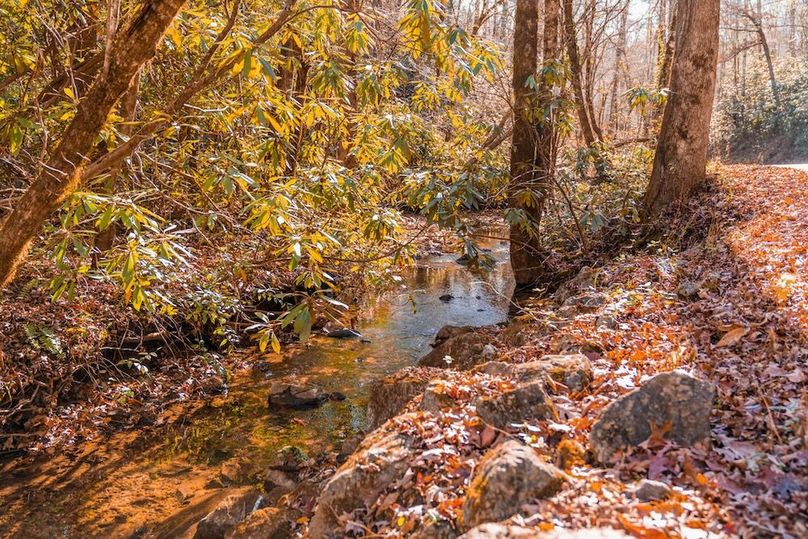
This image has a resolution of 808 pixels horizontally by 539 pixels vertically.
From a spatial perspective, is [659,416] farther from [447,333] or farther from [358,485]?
[447,333]

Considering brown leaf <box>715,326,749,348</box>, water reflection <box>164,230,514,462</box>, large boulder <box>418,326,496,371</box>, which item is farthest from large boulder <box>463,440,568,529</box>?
large boulder <box>418,326,496,371</box>

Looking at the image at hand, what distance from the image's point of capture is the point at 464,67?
13.8 ft

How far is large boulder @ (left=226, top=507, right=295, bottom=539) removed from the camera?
12.7 feet

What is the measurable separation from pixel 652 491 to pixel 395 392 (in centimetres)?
333

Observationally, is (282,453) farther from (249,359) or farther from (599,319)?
(599,319)

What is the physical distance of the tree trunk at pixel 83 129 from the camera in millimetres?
3287

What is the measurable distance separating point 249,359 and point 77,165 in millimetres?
4963

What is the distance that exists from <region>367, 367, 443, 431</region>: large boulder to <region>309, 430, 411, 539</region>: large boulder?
1764 millimetres

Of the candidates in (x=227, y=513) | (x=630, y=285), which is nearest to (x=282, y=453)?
(x=227, y=513)

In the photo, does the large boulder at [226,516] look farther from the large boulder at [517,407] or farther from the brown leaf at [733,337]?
the brown leaf at [733,337]

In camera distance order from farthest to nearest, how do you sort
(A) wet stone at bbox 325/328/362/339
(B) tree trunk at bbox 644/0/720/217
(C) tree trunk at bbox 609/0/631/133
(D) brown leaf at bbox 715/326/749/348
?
(C) tree trunk at bbox 609/0/631/133 < (A) wet stone at bbox 325/328/362/339 < (B) tree trunk at bbox 644/0/720/217 < (D) brown leaf at bbox 715/326/749/348

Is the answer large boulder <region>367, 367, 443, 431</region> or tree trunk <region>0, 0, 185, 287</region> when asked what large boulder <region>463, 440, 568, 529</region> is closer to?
large boulder <region>367, 367, 443, 431</region>

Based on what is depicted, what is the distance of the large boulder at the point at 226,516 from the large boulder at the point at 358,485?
4.28 feet

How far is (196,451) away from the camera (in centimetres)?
575
